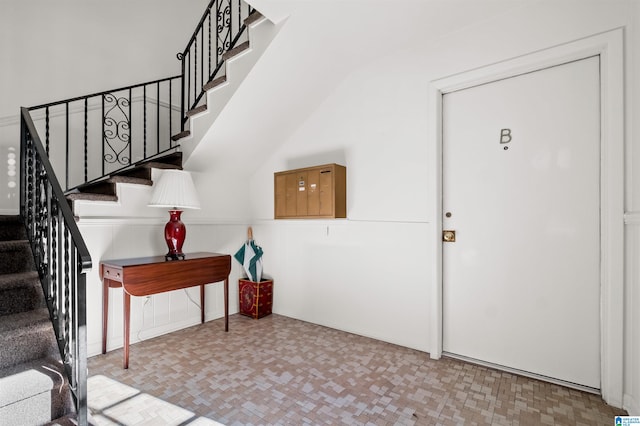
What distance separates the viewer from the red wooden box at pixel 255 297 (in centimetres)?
349

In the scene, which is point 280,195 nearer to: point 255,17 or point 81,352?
point 255,17

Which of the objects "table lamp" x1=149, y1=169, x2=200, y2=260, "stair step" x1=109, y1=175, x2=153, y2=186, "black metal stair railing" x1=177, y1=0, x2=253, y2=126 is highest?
"black metal stair railing" x1=177, y1=0, x2=253, y2=126

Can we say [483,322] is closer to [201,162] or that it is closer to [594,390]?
[594,390]

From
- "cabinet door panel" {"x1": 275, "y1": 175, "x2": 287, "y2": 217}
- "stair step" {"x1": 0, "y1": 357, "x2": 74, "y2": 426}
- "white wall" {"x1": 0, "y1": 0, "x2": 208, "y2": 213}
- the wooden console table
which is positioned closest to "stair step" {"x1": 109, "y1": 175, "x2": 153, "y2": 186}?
the wooden console table

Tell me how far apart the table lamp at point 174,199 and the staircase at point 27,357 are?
36.2 inches

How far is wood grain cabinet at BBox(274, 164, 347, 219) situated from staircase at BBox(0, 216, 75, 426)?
77.3 inches

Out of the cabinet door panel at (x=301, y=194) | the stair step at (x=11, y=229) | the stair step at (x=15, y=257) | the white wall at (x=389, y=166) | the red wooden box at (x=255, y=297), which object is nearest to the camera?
the stair step at (x=15, y=257)

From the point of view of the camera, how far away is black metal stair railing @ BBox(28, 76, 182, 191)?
3.20 m

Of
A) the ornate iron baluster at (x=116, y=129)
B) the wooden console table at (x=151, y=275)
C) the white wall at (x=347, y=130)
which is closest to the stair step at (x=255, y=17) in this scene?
the white wall at (x=347, y=130)

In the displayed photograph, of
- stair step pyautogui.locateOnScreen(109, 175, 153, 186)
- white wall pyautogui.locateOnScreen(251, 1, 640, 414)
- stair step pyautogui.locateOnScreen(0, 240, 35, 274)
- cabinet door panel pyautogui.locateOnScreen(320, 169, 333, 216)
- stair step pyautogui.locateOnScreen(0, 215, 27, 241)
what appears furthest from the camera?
cabinet door panel pyautogui.locateOnScreen(320, 169, 333, 216)

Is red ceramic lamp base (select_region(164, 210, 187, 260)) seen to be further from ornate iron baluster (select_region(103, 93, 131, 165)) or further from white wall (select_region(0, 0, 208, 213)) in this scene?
white wall (select_region(0, 0, 208, 213))

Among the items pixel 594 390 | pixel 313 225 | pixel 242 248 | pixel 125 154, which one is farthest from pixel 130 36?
pixel 594 390

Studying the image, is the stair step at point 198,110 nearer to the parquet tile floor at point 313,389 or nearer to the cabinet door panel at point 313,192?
the cabinet door panel at point 313,192

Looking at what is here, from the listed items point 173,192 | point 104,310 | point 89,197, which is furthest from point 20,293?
point 173,192
